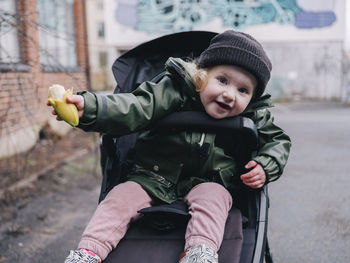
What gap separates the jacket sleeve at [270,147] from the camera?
5.98 ft

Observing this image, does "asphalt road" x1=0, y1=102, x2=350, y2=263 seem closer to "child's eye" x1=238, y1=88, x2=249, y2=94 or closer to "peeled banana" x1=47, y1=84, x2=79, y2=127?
"child's eye" x1=238, y1=88, x2=249, y2=94

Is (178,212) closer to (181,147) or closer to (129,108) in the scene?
(181,147)

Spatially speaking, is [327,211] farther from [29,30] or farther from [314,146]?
[29,30]

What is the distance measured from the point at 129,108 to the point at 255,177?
0.63 meters

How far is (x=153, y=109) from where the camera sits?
1.80 meters

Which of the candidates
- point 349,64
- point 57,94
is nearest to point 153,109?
point 57,94

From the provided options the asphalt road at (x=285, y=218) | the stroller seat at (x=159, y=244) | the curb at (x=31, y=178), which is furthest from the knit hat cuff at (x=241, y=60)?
the curb at (x=31, y=178)

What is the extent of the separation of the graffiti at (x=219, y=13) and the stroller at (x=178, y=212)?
48.9 ft

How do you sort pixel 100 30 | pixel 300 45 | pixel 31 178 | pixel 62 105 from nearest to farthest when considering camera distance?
pixel 62 105, pixel 31 178, pixel 300 45, pixel 100 30

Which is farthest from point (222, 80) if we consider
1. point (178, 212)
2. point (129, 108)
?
point (178, 212)

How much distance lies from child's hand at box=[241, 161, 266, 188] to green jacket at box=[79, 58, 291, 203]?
0.03 m

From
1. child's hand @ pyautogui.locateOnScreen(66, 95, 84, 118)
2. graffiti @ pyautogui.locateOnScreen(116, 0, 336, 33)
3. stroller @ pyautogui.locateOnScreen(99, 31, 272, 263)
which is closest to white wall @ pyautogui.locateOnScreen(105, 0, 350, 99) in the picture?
graffiti @ pyautogui.locateOnScreen(116, 0, 336, 33)

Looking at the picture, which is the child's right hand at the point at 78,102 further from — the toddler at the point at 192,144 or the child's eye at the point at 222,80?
the child's eye at the point at 222,80

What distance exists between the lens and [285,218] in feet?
11.9
